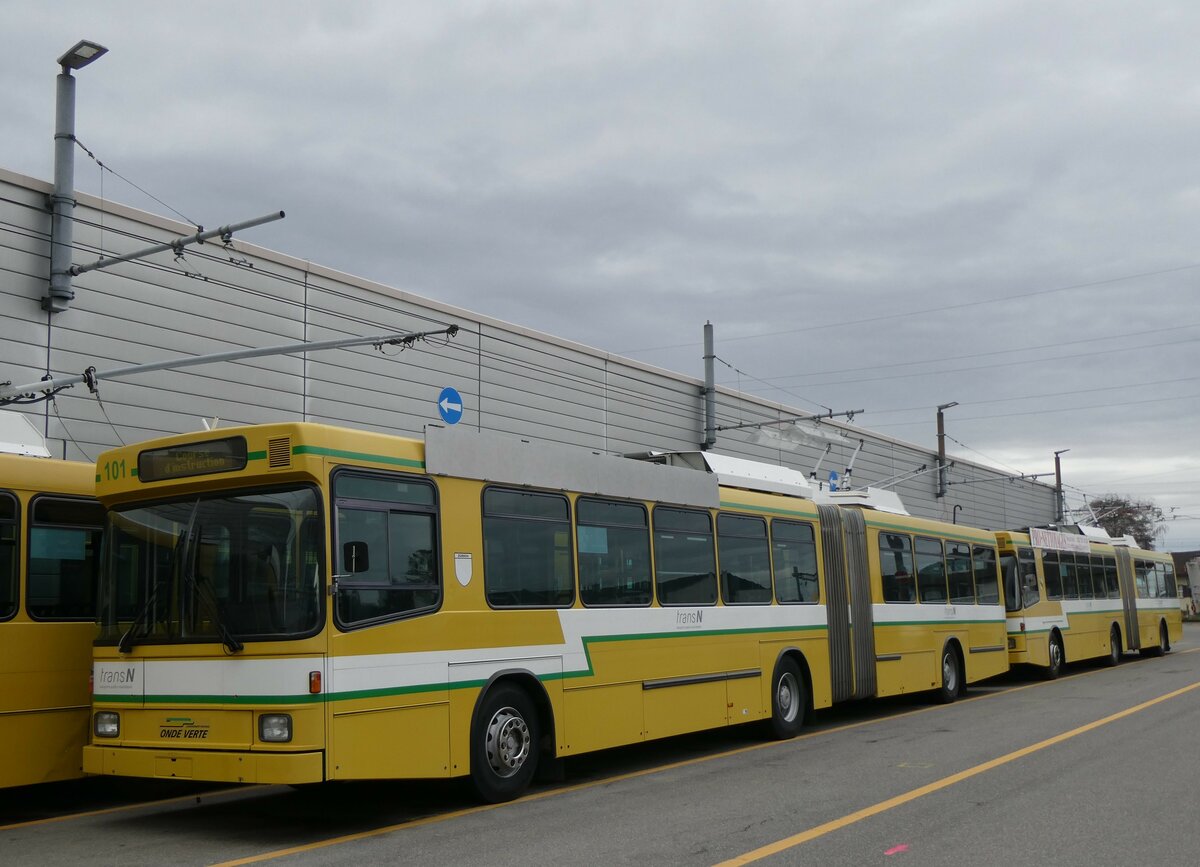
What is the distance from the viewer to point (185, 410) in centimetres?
1969

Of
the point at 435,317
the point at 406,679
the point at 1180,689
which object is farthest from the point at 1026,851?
the point at 435,317

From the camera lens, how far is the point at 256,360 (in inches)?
817

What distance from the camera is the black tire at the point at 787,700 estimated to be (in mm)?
13734

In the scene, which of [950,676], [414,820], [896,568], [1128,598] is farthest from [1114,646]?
[414,820]

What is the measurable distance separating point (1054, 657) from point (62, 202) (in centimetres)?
1963

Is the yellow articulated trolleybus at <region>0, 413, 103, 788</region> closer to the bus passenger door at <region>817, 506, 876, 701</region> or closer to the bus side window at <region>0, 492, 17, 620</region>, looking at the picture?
the bus side window at <region>0, 492, 17, 620</region>

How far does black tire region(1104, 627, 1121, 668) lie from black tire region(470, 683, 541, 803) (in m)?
21.4

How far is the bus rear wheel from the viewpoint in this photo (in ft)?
76.9

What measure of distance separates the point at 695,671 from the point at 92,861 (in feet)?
20.7

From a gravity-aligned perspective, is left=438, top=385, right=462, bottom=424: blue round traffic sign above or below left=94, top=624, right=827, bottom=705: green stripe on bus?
above

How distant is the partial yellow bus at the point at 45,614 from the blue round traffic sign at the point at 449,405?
42.9 feet

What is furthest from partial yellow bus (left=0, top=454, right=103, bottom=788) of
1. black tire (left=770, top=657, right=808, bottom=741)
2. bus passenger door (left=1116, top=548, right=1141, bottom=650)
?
bus passenger door (left=1116, top=548, right=1141, bottom=650)

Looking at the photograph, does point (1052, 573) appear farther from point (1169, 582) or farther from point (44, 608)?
point (44, 608)

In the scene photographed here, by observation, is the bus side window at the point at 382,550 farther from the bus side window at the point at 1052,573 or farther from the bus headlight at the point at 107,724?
the bus side window at the point at 1052,573
